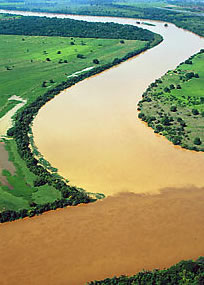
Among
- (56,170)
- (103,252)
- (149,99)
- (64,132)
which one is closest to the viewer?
(103,252)

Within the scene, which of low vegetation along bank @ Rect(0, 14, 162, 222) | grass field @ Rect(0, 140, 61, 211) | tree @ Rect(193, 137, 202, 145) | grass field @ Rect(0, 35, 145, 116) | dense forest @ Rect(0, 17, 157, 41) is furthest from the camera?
dense forest @ Rect(0, 17, 157, 41)

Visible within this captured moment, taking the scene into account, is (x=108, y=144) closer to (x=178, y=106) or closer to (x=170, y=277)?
(x=178, y=106)

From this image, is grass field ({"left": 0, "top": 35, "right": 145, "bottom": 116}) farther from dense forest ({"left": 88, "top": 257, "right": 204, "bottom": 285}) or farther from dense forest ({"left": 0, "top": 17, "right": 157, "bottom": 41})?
dense forest ({"left": 88, "top": 257, "right": 204, "bottom": 285})

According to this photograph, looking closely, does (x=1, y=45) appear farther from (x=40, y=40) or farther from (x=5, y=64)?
(x=5, y=64)

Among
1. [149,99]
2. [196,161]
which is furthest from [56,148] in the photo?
[149,99]

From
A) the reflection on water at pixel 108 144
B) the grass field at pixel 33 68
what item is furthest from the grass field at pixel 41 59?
the reflection on water at pixel 108 144

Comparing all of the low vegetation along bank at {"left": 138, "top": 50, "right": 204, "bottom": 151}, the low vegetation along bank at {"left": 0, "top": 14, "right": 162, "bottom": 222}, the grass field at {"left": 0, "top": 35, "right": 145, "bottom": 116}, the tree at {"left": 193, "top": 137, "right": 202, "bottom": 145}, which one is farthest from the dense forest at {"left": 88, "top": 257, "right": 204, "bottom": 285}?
the grass field at {"left": 0, "top": 35, "right": 145, "bottom": 116}

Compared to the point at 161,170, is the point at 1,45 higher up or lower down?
higher up
